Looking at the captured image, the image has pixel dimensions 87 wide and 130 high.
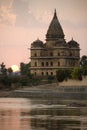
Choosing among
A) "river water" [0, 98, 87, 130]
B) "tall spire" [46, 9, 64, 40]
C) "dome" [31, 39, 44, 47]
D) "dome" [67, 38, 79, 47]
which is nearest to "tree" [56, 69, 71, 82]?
"dome" [31, 39, 44, 47]

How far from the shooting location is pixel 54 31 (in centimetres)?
16288

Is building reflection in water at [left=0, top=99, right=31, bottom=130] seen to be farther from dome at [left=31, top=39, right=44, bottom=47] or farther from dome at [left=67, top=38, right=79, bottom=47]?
dome at [left=67, top=38, right=79, bottom=47]

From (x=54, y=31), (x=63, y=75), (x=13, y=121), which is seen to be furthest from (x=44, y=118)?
(x=54, y=31)

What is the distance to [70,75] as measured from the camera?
135125 millimetres

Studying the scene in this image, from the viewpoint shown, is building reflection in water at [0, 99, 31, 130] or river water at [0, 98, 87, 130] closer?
building reflection in water at [0, 99, 31, 130]

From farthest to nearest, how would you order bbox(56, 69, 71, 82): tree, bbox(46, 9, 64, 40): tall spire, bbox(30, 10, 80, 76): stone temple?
bbox(46, 9, 64, 40): tall spire
bbox(30, 10, 80, 76): stone temple
bbox(56, 69, 71, 82): tree

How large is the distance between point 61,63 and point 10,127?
99.8 meters

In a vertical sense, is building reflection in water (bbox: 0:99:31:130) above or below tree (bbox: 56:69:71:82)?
below

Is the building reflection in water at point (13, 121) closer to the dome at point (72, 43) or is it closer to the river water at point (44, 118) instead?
the river water at point (44, 118)

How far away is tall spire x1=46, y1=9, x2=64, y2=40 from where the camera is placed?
16200 centimetres

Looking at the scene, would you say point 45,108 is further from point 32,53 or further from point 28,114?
point 32,53

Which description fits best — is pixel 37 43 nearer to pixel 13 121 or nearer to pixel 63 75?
pixel 63 75

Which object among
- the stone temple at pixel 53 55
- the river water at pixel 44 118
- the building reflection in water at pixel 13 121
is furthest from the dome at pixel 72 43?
the building reflection in water at pixel 13 121

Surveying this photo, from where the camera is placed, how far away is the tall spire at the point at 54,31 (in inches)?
6378
